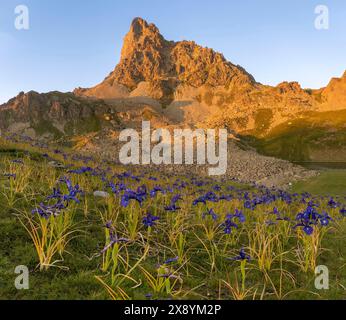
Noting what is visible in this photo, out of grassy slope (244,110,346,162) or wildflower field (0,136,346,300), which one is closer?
wildflower field (0,136,346,300)

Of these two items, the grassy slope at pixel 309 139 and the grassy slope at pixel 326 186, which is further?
the grassy slope at pixel 309 139

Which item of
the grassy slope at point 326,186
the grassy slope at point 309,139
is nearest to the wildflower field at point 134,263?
the grassy slope at point 326,186

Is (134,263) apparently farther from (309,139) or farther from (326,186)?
(309,139)

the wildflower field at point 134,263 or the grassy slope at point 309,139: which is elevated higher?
the grassy slope at point 309,139

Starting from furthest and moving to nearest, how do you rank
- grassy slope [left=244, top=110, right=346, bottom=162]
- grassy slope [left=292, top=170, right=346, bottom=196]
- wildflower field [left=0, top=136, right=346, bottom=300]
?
grassy slope [left=244, top=110, right=346, bottom=162], grassy slope [left=292, top=170, right=346, bottom=196], wildflower field [left=0, top=136, right=346, bottom=300]

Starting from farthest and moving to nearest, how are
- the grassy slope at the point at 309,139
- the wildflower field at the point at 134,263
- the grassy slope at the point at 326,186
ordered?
the grassy slope at the point at 309,139 → the grassy slope at the point at 326,186 → the wildflower field at the point at 134,263

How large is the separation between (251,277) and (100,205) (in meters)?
4.82

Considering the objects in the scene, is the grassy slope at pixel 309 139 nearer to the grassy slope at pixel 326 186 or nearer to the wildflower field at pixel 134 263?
the grassy slope at pixel 326 186

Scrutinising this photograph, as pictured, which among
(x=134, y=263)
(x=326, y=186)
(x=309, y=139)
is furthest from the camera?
(x=309, y=139)

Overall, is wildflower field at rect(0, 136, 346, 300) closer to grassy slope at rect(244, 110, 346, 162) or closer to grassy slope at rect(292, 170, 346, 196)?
grassy slope at rect(292, 170, 346, 196)

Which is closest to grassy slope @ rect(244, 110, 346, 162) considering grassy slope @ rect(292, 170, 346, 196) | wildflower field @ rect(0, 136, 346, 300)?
grassy slope @ rect(292, 170, 346, 196)

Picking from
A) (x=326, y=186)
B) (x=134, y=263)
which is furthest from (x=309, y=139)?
(x=134, y=263)

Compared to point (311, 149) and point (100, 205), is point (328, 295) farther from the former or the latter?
point (311, 149)

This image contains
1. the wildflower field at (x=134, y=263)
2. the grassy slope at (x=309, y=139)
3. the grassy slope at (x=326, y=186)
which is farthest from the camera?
the grassy slope at (x=309, y=139)
